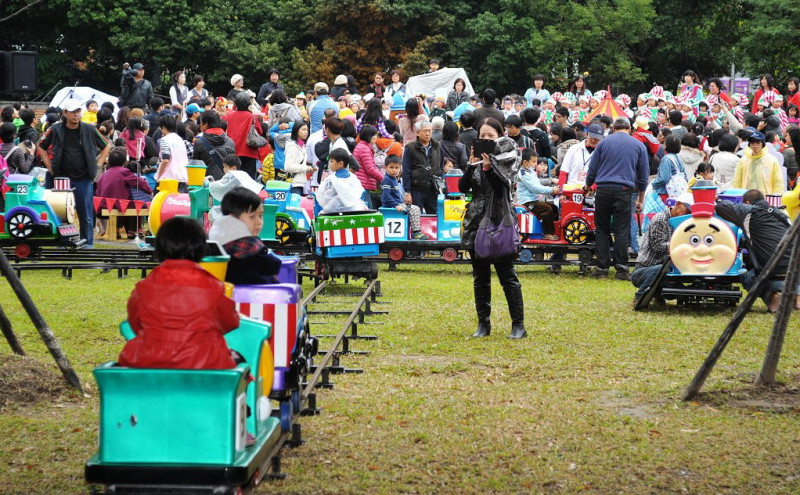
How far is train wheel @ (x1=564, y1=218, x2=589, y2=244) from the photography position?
1558 cm

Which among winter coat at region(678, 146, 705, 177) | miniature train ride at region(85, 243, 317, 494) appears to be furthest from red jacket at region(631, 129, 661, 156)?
miniature train ride at region(85, 243, 317, 494)

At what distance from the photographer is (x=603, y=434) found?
7289mm

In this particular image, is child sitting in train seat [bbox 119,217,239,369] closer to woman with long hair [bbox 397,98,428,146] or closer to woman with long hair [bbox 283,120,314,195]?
woman with long hair [bbox 283,120,314,195]

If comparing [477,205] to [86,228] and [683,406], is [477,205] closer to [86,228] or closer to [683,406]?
[683,406]

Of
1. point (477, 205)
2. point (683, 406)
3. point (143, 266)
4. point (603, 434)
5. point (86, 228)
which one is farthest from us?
point (86, 228)

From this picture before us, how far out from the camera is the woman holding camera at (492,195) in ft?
33.3

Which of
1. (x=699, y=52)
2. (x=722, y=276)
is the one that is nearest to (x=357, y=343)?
(x=722, y=276)

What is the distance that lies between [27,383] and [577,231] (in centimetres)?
897

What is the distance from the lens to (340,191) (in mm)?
13266

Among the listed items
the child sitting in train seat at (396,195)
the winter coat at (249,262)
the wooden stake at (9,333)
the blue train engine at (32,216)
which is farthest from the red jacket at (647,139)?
the winter coat at (249,262)

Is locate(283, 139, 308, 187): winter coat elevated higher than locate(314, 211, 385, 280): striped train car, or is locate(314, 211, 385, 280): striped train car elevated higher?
locate(283, 139, 308, 187): winter coat

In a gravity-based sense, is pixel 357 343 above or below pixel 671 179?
below

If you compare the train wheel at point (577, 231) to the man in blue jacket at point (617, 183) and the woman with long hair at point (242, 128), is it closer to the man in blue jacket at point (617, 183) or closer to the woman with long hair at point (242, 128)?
the man in blue jacket at point (617, 183)

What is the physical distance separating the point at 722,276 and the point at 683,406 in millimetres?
4187
